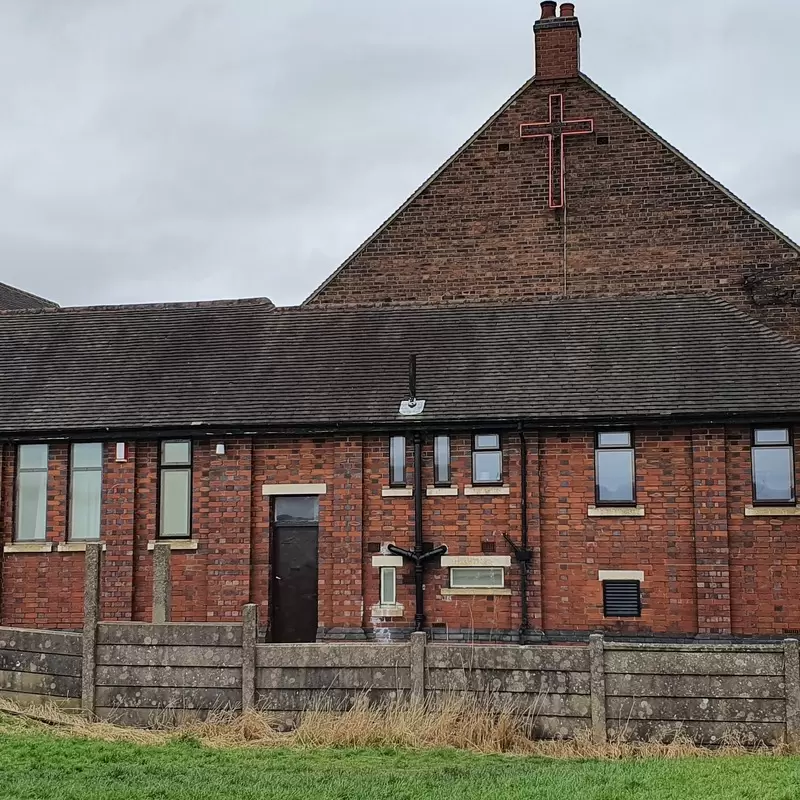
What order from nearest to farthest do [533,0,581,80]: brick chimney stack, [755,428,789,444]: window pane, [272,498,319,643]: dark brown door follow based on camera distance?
[755,428,789,444]: window pane < [272,498,319,643]: dark brown door < [533,0,581,80]: brick chimney stack

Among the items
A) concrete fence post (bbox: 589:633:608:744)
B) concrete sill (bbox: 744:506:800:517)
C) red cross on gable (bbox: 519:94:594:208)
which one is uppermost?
red cross on gable (bbox: 519:94:594:208)

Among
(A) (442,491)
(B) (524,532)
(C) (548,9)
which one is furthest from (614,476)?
(C) (548,9)

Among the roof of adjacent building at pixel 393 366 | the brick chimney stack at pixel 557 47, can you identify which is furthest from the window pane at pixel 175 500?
the brick chimney stack at pixel 557 47

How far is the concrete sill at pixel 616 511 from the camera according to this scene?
1725 centimetres

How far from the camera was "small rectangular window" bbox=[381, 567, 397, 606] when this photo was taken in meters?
17.8

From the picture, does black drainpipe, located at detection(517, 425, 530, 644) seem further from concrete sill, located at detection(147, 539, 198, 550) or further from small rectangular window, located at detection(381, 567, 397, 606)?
concrete sill, located at detection(147, 539, 198, 550)

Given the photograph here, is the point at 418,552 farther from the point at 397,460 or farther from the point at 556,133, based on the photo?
the point at 556,133

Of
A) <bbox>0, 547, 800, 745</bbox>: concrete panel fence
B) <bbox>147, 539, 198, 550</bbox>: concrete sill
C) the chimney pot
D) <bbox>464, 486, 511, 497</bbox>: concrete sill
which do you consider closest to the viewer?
<bbox>0, 547, 800, 745</bbox>: concrete panel fence

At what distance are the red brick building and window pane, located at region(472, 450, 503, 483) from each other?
0.04 m

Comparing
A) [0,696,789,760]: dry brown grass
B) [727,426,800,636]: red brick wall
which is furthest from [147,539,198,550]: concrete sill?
[727,426,800,636]: red brick wall

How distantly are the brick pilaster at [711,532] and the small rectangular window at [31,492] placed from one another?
1164 cm

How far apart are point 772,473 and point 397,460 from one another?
249 inches

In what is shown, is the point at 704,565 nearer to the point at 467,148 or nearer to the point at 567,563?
the point at 567,563

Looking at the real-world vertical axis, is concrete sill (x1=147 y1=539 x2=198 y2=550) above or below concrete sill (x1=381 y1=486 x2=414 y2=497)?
below
